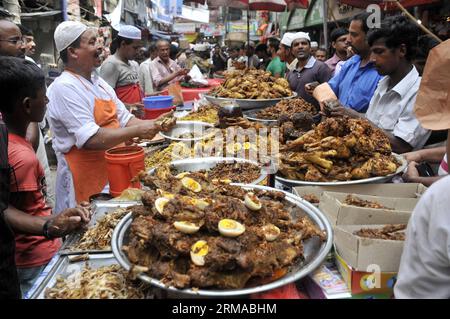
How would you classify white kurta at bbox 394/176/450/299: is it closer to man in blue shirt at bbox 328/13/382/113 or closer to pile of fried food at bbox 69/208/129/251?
pile of fried food at bbox 69/208/129/251

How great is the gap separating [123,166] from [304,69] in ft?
14.8

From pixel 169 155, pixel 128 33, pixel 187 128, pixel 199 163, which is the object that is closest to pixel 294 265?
pixel 199 163

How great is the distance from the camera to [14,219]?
6.62 ft

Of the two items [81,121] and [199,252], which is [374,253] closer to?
[199,252]

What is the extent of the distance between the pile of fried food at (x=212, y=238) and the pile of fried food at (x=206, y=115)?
2.33 m

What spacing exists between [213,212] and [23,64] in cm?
181

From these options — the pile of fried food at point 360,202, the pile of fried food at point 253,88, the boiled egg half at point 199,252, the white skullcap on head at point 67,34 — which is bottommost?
the pile of fried food at point 360,202

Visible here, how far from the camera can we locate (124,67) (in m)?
5.87

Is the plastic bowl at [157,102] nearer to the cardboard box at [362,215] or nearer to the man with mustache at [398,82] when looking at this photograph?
the man with mustache at [398,82]

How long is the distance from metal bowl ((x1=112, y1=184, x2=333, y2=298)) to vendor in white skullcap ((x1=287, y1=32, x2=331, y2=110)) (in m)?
3.95

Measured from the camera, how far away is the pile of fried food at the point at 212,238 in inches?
52.6

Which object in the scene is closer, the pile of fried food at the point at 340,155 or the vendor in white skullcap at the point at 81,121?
the pile of fried food at the point at 340,155

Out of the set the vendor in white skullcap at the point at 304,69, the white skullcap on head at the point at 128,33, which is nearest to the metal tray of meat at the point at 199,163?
the vendor in white skullcap at the point at 304,69
